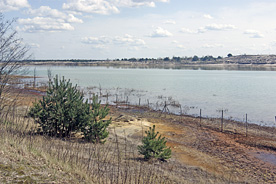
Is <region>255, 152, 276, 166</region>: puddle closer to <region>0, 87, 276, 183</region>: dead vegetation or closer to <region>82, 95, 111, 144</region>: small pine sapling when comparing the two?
<region>0, 87, 276, 183</region>: dead vegetation

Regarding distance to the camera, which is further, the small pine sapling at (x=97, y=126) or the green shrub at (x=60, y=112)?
the small pine sapling at (x=97, y=126)

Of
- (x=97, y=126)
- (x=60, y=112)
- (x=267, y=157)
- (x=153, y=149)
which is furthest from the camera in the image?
(x=267, y=157)

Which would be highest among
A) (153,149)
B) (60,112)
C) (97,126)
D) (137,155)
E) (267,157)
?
(60,112)

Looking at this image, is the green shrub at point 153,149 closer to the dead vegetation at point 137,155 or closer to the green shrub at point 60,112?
the dead vegetation at point 137,155

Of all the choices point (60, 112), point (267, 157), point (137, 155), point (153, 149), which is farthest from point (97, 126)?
point (267, 157)

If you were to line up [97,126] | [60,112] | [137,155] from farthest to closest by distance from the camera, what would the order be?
[97,126] → [137,155] → [60,112]

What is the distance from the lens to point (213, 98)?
4628cm

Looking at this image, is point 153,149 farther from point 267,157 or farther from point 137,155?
point 267,157

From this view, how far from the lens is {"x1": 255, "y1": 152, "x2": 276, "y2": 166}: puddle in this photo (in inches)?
702

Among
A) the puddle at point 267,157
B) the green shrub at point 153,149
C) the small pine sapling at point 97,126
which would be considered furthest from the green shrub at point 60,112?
the puddle at point 267,157

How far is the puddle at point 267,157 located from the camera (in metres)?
17.8

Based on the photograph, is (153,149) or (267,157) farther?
(267,157)

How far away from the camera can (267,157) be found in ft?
60.8

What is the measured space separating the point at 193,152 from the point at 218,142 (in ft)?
13.3
